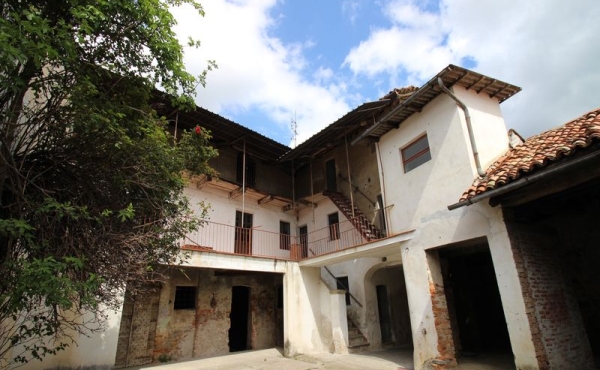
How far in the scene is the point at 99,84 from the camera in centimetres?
552

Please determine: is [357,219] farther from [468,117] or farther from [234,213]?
[234,213]

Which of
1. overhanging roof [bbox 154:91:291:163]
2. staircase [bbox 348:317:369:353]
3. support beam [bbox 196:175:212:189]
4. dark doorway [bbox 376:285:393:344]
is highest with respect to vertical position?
overhanging roof [bbox 154:91:291:163]

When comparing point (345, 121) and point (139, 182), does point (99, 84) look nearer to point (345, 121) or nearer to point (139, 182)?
point (139, 182)

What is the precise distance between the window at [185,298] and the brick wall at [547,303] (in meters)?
11.1

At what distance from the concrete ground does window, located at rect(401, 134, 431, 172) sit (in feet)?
17.6

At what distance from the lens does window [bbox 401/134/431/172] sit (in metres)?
9.20

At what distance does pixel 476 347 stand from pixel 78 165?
12566mm

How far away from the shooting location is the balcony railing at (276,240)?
13266 millimetres

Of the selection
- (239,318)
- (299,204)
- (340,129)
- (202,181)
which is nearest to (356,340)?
(239,318)

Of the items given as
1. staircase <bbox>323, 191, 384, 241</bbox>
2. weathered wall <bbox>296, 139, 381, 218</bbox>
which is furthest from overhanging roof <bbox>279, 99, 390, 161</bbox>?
staircase <bbox>323, 191, 384, 241</bbox>

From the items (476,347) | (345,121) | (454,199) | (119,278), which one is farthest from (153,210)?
(476,347)

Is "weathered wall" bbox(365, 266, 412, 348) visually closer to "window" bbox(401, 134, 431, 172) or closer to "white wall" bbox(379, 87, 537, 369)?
"white wall" bbox(379, 87, 537, 369)

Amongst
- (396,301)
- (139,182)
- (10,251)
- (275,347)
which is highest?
(139,182)

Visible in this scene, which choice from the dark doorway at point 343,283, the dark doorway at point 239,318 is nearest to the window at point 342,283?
the dark doorway at point 343,283
